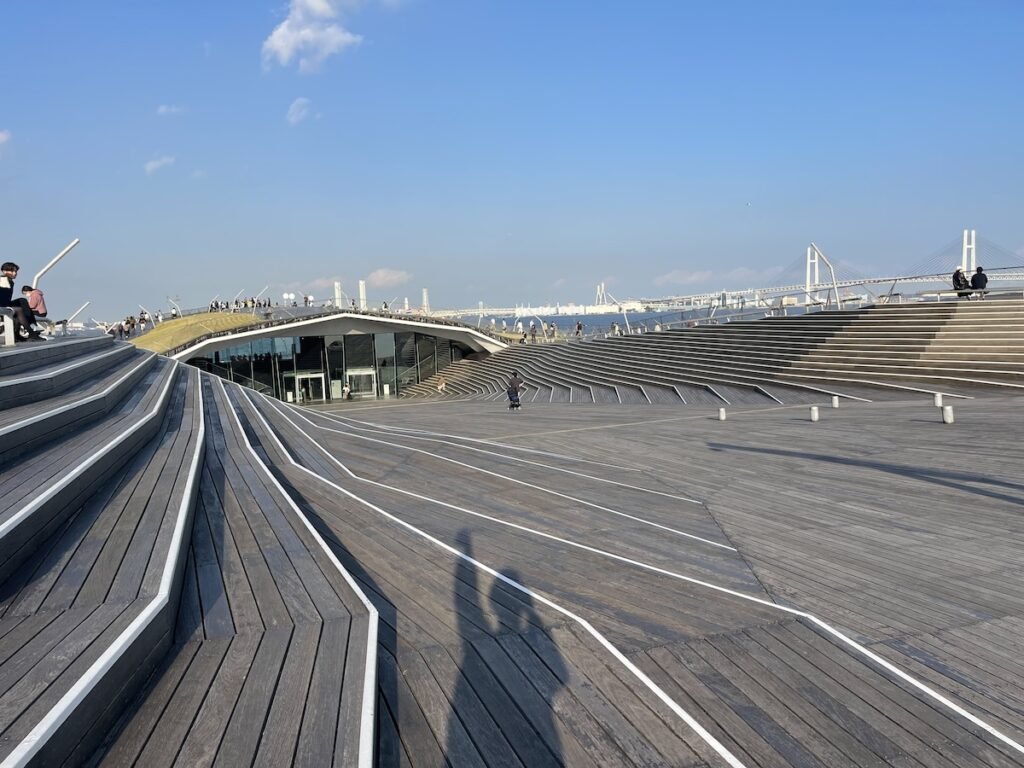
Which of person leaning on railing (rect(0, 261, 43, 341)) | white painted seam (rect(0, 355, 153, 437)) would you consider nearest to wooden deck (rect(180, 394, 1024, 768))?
white painted seam (rect(0, 355, 153, 437))

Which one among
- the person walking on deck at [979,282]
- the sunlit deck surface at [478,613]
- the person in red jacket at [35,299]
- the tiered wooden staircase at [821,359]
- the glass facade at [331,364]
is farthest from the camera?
the glass facade at [331,364]

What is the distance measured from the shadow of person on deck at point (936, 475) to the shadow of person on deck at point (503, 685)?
230 inches

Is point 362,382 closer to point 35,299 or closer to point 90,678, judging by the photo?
point 35,299

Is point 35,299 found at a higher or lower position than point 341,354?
higher

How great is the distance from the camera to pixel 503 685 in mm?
3318

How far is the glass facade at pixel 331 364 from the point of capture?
43.2 m

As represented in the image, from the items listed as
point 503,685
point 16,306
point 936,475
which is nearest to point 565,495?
point 503,685

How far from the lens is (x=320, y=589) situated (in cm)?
377

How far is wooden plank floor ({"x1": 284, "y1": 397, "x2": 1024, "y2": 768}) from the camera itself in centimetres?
303

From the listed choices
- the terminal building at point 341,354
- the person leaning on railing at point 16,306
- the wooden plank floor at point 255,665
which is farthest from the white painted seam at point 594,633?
the terminal building at point 341,354

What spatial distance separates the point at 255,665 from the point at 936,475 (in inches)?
323

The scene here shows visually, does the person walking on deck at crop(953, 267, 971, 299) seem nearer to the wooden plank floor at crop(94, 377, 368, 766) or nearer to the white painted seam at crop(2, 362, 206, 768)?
the wooden plank floor at crop(94, 377, 368, 766)

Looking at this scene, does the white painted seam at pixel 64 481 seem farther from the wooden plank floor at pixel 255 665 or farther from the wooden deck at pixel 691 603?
the wooden deck at pixel 691 603

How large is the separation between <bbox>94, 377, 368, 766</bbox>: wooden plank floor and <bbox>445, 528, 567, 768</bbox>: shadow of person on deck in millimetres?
563
